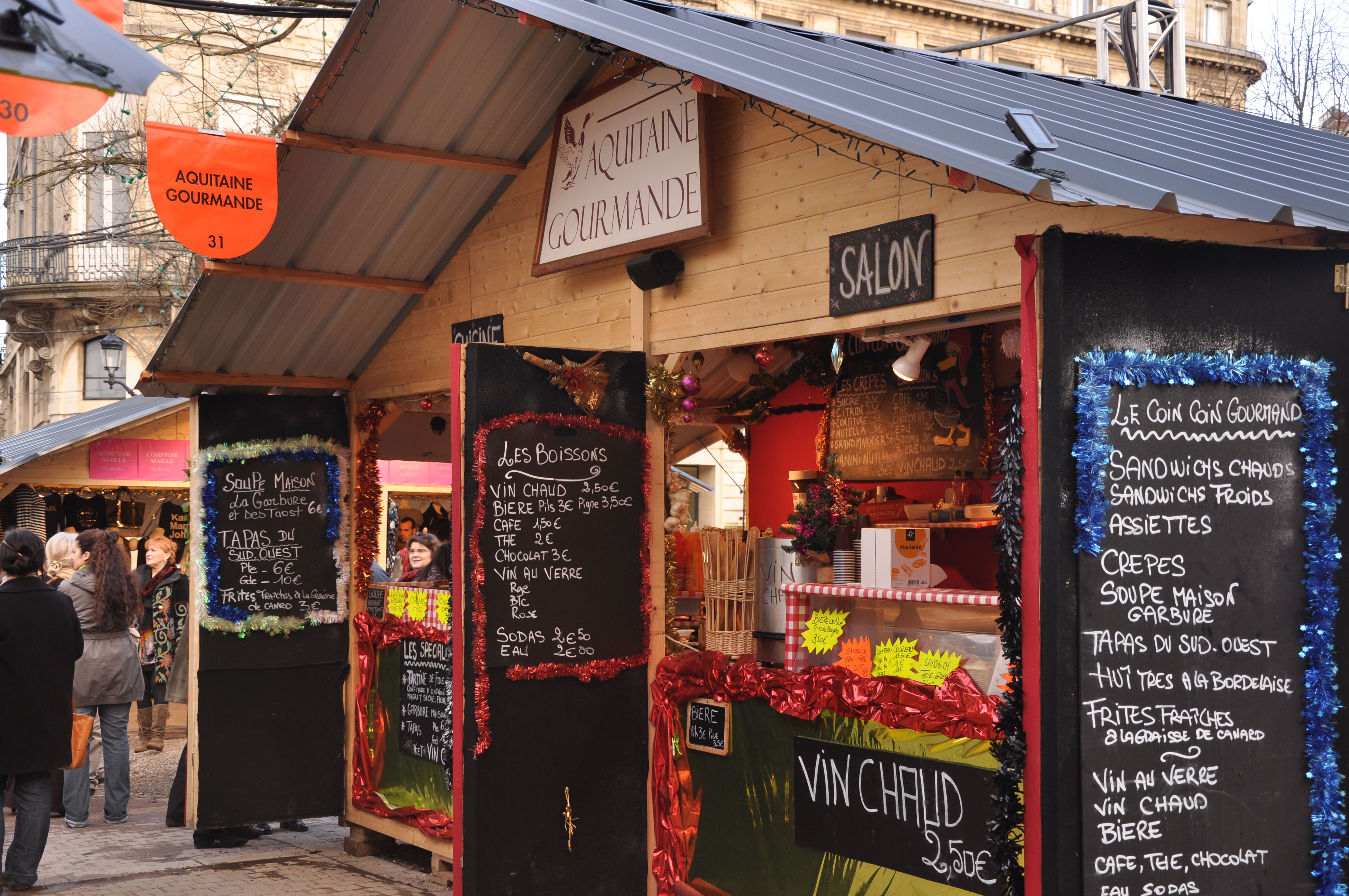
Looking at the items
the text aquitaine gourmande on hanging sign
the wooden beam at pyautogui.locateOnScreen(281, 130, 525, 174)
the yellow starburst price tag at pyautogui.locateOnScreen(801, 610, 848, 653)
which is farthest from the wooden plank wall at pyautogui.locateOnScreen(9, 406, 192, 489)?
the yellow starburst price tag at pyautogui.locateOnScreen(801, 610, 848, 653)

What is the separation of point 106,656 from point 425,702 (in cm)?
259

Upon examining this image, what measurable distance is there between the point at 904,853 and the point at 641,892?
5.08 feet

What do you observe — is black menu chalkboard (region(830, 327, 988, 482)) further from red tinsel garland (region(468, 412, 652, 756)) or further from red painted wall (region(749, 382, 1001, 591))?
red tinsel garland (region(468, 412, 652, 756))

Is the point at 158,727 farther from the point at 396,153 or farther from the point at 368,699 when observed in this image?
the point at 396,153

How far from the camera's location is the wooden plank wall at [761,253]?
4441 millimetres

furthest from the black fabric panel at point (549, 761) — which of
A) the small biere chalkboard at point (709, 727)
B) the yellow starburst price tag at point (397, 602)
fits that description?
the yellow starburst price tag at point (397, 602)

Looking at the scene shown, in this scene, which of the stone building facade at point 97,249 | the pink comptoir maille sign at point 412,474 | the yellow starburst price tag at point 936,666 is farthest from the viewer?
the stone building facade at point 97,249

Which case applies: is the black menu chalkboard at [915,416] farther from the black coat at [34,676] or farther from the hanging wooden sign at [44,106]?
the hanging wooden sign at [44,106]

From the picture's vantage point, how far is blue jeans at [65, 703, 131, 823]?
28.6 ft

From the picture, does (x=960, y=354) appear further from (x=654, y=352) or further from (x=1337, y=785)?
(x=1337, y=785)

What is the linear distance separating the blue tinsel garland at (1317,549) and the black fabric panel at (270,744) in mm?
5949

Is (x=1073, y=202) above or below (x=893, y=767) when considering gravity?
above

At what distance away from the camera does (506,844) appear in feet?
17.9

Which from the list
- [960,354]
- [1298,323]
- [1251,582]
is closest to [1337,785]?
[1251,582]
